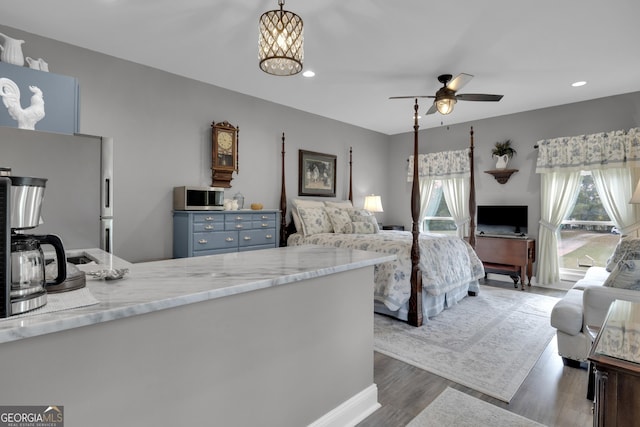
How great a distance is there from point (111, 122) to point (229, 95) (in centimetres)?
150

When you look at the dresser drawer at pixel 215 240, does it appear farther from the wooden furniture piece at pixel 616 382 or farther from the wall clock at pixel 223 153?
the wooden furniture piece at pixel 616 382

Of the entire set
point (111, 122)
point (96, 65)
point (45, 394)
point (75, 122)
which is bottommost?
point (45, 394)

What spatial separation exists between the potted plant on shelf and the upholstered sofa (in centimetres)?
266

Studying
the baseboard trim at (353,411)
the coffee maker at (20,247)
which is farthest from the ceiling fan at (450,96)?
the coffee maker at (20,247)

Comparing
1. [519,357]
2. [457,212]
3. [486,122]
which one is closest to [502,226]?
[457,212]

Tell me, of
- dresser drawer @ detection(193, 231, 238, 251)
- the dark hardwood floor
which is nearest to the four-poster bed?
the dark hardwood floor

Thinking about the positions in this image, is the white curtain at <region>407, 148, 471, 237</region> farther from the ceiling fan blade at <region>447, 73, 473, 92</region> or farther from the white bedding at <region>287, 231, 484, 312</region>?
the ceiling fan blade at <region>447, 73, 473, 92</region>

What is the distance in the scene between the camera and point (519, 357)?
2.59 metres

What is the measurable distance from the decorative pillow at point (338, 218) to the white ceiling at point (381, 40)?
171 cm

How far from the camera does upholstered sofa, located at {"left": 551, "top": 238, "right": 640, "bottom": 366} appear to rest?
6.89 feet

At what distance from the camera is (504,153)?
524cm

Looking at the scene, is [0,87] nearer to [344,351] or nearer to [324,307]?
[324,307]

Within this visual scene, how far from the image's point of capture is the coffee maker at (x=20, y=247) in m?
0.72

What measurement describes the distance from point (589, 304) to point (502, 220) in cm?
326
